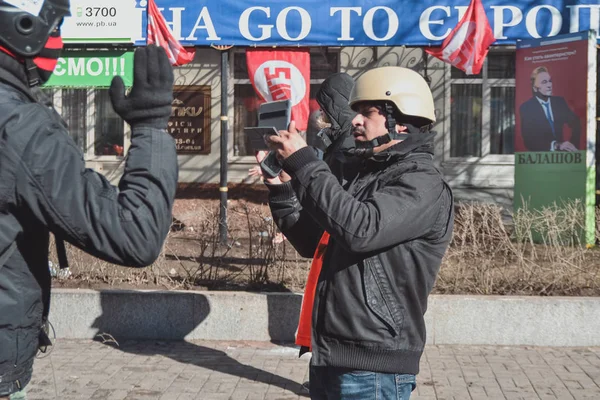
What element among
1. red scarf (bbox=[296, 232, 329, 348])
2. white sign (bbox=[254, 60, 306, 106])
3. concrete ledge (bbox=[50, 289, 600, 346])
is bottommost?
concrete ledge (bbox=[50, 289, 600, 346])

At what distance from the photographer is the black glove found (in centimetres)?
212

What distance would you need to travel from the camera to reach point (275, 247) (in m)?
8.41

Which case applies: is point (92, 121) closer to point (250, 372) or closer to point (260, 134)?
point (250, 372)

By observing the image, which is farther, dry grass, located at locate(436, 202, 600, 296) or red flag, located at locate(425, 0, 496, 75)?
red flag, located at locate(425, 0, 496, 75)

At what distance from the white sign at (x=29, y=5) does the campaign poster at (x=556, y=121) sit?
422 inches

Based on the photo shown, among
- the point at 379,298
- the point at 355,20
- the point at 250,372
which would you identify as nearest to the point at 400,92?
the point at 379,298

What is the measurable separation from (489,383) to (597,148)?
33.0ft

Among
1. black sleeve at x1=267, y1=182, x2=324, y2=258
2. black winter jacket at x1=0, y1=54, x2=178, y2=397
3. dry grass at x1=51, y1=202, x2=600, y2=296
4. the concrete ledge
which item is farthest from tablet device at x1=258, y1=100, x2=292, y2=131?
dry grass at x1=51, y1=202, x2=600, y2=296

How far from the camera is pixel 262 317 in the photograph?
7.70 meters

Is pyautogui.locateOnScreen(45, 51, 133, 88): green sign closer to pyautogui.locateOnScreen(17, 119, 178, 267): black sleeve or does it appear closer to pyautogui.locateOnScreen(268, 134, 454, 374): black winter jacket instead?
pyautogui.locateOnScreen(268, 134, 454, 374): black winter jacket

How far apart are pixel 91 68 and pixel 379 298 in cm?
1078

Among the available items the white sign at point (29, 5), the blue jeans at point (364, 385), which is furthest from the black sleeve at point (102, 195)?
the blue jeans at point (364, 385)

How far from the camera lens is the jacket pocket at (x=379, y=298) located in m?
3.11

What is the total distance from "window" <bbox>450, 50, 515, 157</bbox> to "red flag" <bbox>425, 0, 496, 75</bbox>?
4.97 metres
